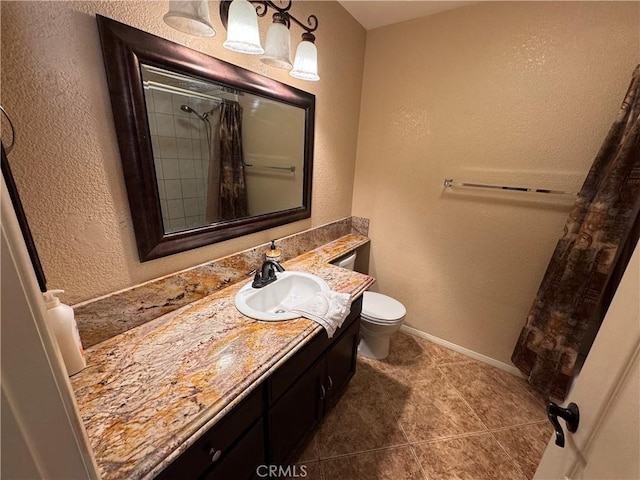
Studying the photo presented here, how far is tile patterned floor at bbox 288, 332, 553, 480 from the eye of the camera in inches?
52.0

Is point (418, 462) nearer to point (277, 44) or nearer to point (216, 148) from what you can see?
point (216, 148)

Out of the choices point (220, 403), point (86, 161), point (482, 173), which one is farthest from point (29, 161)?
point (482, 173)

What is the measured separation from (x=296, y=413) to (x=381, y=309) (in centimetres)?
93

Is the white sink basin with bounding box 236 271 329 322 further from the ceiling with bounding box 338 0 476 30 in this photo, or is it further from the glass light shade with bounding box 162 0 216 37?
the ceiling with bounding box 338 0 476 30

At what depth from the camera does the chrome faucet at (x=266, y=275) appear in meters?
1.30

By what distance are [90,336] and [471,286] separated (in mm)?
2147

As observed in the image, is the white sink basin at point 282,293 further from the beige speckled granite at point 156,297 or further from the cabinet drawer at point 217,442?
the cabinet drawer at point 217,442

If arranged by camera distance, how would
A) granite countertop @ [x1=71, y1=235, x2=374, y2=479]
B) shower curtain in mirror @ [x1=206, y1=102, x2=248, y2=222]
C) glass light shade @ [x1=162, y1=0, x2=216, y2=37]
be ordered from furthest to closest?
shower curtain in mirror @ [x1=206, y1=102, x2=248, y2=222] < glass light shade @ [x1=162, y1=0, x2=216, y2=37] < granite countertop @ [x1=71, y1=235, x2=374, y2=479]

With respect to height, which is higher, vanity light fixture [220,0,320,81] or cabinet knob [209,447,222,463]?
vanity light fixture [220,0,320,81]

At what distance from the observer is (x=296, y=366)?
3.44 ft

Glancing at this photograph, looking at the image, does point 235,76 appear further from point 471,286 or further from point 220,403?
point 471,286

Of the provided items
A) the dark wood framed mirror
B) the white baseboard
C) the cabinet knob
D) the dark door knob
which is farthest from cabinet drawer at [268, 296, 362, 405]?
the white baseboard

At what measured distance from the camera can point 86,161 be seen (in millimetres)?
833

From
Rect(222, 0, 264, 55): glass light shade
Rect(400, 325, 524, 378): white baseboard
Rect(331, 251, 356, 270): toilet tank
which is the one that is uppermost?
Rect(222, 0, 264, 55): glass light shade
